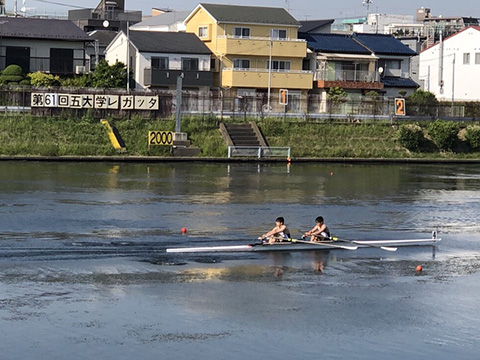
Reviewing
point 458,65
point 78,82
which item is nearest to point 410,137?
point 78,82

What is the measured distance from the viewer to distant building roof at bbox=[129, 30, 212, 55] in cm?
6338

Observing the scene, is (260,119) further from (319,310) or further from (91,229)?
(319,310)

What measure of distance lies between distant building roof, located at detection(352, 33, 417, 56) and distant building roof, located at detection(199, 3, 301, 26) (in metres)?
7.85

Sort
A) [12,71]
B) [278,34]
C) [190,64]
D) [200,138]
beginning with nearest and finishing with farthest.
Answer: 1. [200,138]
2. [12,71]
3. [190,64]
4. [278,34]

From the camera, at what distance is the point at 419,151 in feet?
181

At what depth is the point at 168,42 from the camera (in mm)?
64750

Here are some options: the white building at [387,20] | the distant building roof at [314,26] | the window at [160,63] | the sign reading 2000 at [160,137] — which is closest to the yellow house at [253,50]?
the window at [160,63]

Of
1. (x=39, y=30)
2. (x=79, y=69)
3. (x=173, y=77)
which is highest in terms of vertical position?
(x=39, y=30)

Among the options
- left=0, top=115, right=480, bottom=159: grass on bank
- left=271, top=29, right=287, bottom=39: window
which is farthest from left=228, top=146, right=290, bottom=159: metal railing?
left=271, top=29, right=287, bottom=39: window

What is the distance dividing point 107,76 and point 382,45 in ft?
81.5

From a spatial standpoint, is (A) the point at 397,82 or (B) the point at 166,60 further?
(A) the point at 397,82

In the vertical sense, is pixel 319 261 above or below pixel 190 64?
below

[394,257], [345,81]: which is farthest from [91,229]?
[345,81]

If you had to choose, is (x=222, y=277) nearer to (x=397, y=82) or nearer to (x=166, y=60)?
(x=166, y=60)
